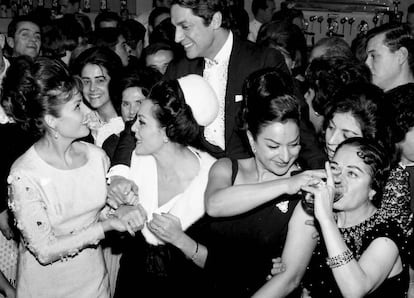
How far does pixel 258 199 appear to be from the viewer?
191cm

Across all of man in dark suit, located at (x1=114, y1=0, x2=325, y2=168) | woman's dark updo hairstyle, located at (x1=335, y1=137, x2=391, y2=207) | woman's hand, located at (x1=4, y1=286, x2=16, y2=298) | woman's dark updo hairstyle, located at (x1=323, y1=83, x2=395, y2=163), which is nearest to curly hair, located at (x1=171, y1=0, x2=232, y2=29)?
man in dark suit, located at (x1=114, y1=0, x2=325, y2=168)

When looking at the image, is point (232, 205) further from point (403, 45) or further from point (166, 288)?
point (403, 45)

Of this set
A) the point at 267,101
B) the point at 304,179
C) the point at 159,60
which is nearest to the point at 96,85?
the point at 159,60

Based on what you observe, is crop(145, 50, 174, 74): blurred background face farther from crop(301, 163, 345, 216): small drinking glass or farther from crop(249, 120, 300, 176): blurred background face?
crop(301, 163, 345, 216): small drinking glass

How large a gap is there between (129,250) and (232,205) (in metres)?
0.66

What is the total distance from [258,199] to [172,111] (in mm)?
553

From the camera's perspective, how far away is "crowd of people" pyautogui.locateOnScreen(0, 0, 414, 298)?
6.00ft

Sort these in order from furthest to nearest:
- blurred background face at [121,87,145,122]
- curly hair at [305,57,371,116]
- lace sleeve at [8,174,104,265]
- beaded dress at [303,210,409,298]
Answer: blurred background face at [121,87,145,122], curly hair at [305,57,371,116], lace sleeve at [8,174,104,265], beaded dress at [303,210,409,298]

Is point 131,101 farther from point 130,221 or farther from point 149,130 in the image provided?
point 130,221

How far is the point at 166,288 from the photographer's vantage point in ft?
7.38

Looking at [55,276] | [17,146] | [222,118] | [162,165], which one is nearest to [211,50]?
[222,118]

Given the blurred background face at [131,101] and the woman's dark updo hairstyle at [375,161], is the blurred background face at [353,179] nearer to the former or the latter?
the woman's dark updo hairstyle at [375,161]

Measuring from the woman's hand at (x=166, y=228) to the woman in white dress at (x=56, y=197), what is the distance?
2.3 inches

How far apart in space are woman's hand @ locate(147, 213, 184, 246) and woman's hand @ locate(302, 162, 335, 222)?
0.63 meters
